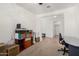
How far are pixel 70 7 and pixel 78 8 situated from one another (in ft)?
0.72

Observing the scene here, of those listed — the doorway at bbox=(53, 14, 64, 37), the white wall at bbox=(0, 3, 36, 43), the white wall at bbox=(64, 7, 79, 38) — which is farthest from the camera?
the doorway at bbox=(53, 14, 64, 37)

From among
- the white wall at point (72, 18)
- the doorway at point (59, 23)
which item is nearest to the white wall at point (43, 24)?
the doorway at point (59, 23)

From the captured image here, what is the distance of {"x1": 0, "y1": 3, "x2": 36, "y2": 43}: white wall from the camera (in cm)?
257

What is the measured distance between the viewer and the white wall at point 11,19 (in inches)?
101

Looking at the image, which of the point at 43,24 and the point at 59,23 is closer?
the point at 59,23

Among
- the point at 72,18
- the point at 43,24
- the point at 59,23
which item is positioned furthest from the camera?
the point at 43,24

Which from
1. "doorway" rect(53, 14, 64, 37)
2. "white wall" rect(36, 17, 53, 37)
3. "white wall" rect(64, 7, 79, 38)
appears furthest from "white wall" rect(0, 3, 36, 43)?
"white wall" rect(64, 7, 79, 38)

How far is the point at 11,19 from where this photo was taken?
111 inches

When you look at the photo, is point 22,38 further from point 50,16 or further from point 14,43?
point 50,16

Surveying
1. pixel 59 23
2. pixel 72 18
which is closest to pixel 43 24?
pixel 59 23

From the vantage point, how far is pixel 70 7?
2.78 metres

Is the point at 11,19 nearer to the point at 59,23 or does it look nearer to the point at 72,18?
the point at 59,23

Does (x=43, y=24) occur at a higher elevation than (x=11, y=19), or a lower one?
lower

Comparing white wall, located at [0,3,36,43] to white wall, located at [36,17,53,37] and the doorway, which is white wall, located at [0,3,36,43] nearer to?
white wall, located at [36,17,53,37]
